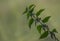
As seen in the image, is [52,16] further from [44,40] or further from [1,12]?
[1,12]

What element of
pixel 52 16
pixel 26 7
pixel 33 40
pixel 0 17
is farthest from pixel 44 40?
pixel 0 17

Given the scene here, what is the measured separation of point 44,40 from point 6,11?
41 cm

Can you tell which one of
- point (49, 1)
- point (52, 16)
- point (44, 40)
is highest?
point (49, 1)

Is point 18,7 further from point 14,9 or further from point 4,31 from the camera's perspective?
point 4,31

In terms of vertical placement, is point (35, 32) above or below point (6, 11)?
below

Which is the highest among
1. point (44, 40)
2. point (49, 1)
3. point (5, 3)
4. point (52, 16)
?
point (5, 3)

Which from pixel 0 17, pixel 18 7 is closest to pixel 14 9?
pixel 18 7

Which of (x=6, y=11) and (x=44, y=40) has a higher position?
(x=6, y=11)

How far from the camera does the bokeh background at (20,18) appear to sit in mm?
1176

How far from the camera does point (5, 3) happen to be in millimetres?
1244

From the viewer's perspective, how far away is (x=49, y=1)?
1186 millimetres

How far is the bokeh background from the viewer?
118cm

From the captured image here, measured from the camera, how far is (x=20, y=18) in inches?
48.3

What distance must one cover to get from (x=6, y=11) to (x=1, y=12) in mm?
44
